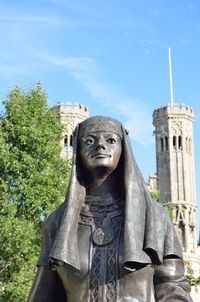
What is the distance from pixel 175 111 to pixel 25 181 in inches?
1499

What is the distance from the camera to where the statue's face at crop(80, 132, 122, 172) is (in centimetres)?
274

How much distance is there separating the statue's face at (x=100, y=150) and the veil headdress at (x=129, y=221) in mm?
30

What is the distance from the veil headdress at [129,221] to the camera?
2510 mm

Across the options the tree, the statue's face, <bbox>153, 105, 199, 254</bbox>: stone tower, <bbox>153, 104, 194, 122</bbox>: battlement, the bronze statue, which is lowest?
the bronze statue

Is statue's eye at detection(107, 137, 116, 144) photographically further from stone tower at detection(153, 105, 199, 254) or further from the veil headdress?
stone tower at detection(153, 105, 199, 254)

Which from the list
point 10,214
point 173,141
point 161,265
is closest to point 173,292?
point 161,265

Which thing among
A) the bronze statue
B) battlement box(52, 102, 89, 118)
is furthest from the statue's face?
battlement box(52, 102, 89, 118)

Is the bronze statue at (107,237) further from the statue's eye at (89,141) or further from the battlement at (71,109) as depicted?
the battlement at (71,109)

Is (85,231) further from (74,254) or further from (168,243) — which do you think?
(168,243)

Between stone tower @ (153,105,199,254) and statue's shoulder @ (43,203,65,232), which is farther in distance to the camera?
stone tower @ (153,105,199,254)

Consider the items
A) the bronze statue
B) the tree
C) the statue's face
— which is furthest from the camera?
the tree

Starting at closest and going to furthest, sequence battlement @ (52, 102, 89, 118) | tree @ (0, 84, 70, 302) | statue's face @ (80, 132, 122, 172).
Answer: statue's face @ (80, 132, 122, 172) → tree @ (0, 84, 70, 302) → battlement @ (52, 102, 89, 118)

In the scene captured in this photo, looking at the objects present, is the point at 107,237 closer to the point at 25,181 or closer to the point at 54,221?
the point at 54,221

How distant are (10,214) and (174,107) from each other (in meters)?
39.3
